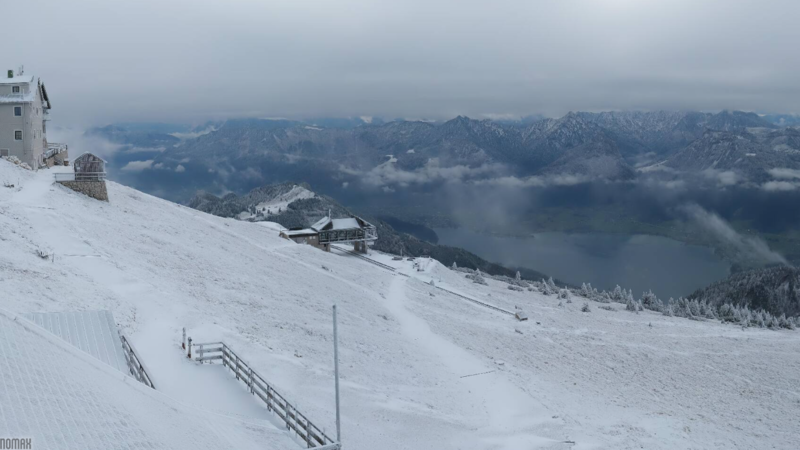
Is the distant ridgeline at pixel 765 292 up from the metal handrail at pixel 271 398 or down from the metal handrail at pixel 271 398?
down

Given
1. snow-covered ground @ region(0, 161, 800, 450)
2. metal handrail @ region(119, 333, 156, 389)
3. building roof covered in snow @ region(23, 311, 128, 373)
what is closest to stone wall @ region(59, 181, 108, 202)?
snow-covered ground @ region(0, 161, 800, 450)

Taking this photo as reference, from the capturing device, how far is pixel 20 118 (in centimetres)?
5756

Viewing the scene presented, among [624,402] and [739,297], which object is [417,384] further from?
[739,297]

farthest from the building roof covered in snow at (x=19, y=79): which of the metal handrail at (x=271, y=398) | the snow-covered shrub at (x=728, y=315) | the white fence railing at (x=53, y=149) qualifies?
the snow-covered shrub at (x=728, y=315)

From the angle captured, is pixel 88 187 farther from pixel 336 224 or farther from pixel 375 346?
pixel 336 224

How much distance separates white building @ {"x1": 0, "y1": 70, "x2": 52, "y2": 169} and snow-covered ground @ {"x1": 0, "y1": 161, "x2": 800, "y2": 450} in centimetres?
604

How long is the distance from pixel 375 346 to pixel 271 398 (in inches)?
660

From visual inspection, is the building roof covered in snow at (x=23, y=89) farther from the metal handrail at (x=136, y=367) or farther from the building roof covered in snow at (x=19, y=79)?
the metal handrail at (x=136, y=367)

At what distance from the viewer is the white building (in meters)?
56.9

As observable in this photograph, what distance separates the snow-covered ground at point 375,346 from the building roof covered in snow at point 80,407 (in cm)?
218

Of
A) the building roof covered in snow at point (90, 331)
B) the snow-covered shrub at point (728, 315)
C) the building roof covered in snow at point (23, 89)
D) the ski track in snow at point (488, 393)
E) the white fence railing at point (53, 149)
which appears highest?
the building roof covered in snow at point (23, 89)

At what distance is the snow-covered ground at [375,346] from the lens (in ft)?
85.5

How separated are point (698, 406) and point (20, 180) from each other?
59.5 meters

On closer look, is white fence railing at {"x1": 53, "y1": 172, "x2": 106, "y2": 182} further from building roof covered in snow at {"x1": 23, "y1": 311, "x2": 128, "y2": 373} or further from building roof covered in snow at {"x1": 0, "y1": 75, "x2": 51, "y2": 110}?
building roof covered in snow at {"x1": 23, "y1": 311, "x2": 128, "y2": 373}
